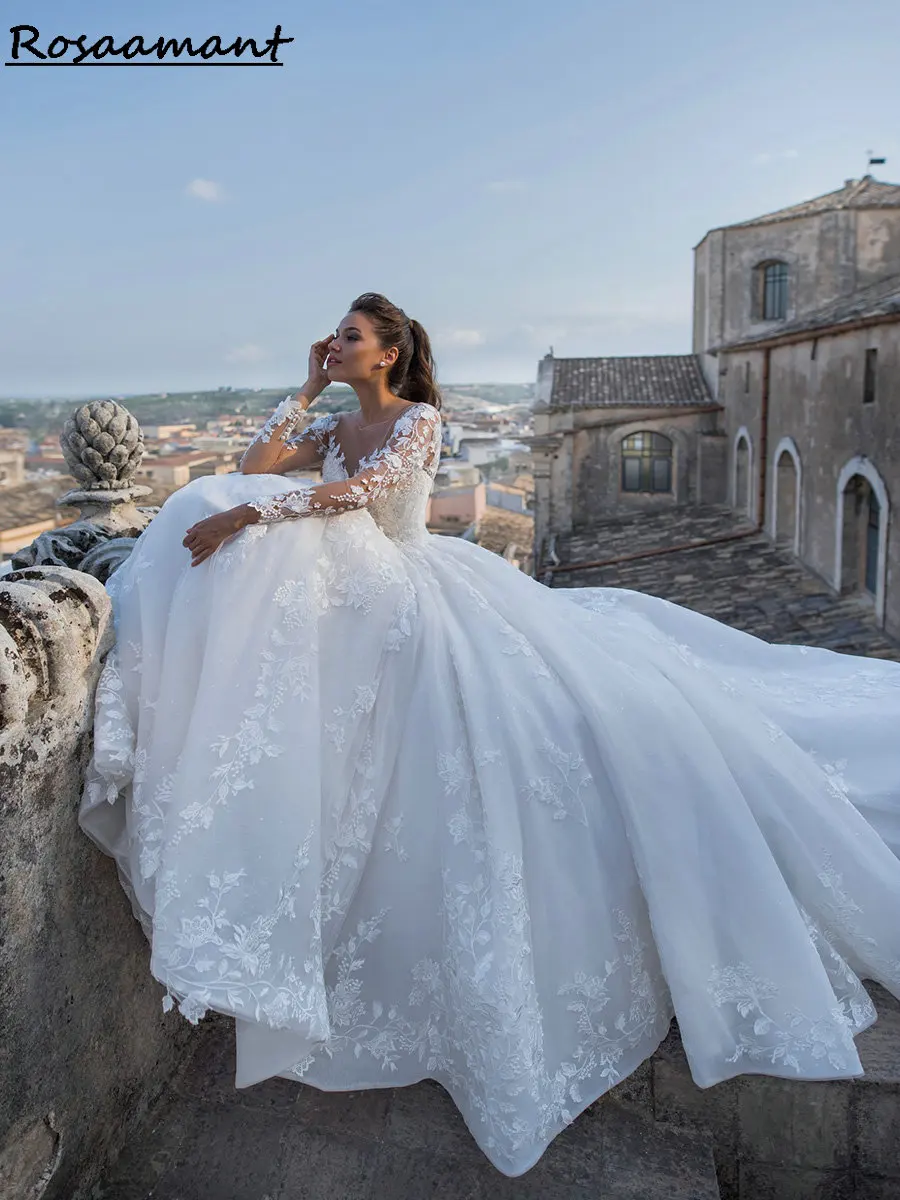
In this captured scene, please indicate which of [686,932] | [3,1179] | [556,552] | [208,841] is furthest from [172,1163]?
[556,552]

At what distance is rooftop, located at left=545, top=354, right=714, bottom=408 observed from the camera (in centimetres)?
2088

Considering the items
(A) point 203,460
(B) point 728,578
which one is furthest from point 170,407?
(B) point 728,578

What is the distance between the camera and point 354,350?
2592mm

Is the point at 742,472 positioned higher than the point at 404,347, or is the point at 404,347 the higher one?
the point at 404,347

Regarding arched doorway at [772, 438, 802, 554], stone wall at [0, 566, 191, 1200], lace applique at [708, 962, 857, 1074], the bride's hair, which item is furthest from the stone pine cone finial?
arched doorway at [772, 438, 802, 554]

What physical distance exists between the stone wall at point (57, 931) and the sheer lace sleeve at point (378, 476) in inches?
18.0

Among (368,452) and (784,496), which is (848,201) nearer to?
(784,496)

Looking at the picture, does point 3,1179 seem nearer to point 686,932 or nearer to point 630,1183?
point 630,1183

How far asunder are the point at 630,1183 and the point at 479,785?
821 mm

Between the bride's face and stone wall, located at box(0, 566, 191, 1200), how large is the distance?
107 cm

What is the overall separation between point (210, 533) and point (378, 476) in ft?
1.69

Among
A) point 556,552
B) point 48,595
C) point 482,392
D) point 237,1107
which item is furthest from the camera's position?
point 482,392

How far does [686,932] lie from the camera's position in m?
1.87

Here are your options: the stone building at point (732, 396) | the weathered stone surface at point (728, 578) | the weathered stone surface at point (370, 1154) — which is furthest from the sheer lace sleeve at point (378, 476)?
the stone building at point (732, 396)
